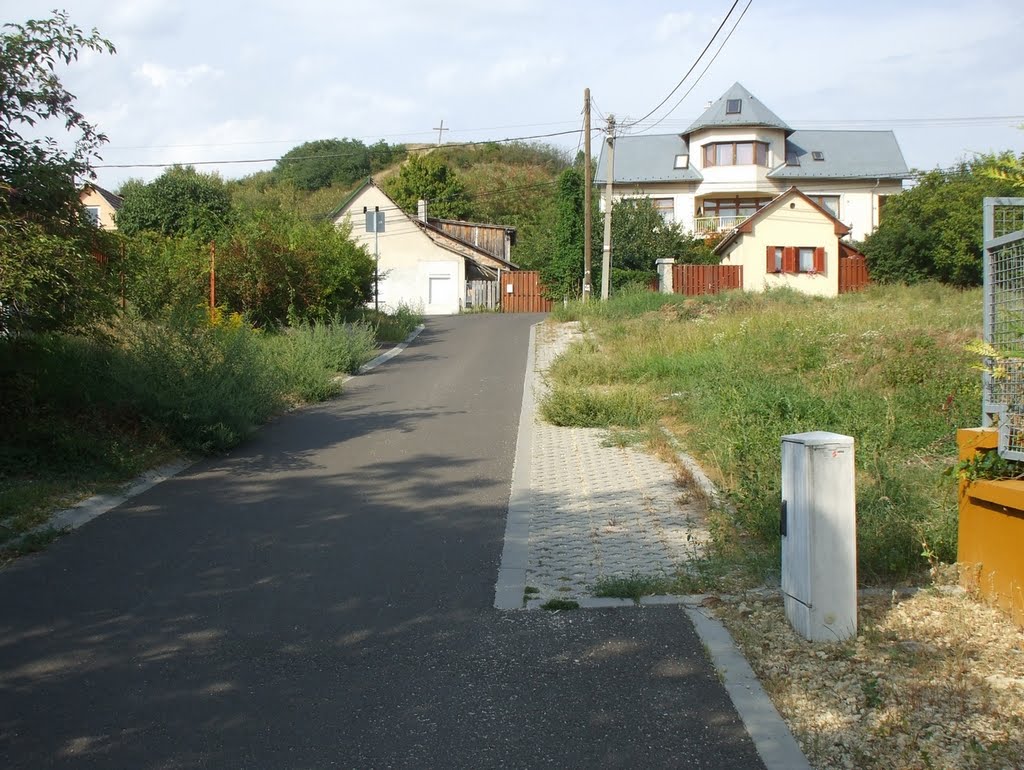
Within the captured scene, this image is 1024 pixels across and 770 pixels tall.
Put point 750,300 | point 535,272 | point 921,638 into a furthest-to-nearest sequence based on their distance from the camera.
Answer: point 535,272 < point 750,300 < point 921,638

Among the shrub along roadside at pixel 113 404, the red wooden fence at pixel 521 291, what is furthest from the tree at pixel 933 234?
the shrub along roadside at pixel 113 404

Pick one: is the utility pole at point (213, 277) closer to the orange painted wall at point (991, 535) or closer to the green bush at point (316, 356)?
the green bush at point (316, 356)

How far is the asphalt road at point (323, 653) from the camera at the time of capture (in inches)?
166

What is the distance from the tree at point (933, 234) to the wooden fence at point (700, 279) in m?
6.93

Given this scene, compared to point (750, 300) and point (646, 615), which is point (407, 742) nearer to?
point (646, 615)

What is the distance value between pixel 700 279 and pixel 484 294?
1559cm

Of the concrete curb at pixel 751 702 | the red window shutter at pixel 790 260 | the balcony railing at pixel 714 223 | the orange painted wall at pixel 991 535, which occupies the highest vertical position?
the balcony railing at pixel 714 223

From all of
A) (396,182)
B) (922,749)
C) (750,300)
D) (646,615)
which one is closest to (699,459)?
(646,615)

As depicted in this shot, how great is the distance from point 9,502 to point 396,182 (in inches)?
2700

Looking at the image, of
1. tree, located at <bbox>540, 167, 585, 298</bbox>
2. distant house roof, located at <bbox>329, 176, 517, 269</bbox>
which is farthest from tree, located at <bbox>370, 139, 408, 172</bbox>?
tree, located at <bbox>540, 167, 585, 298</bbox>

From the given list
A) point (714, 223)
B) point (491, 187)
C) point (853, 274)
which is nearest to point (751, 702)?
point (853, 274)

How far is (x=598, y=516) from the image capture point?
8586 millimetres

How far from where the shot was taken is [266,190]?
8388 cm

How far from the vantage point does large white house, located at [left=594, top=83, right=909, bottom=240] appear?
176 ft
